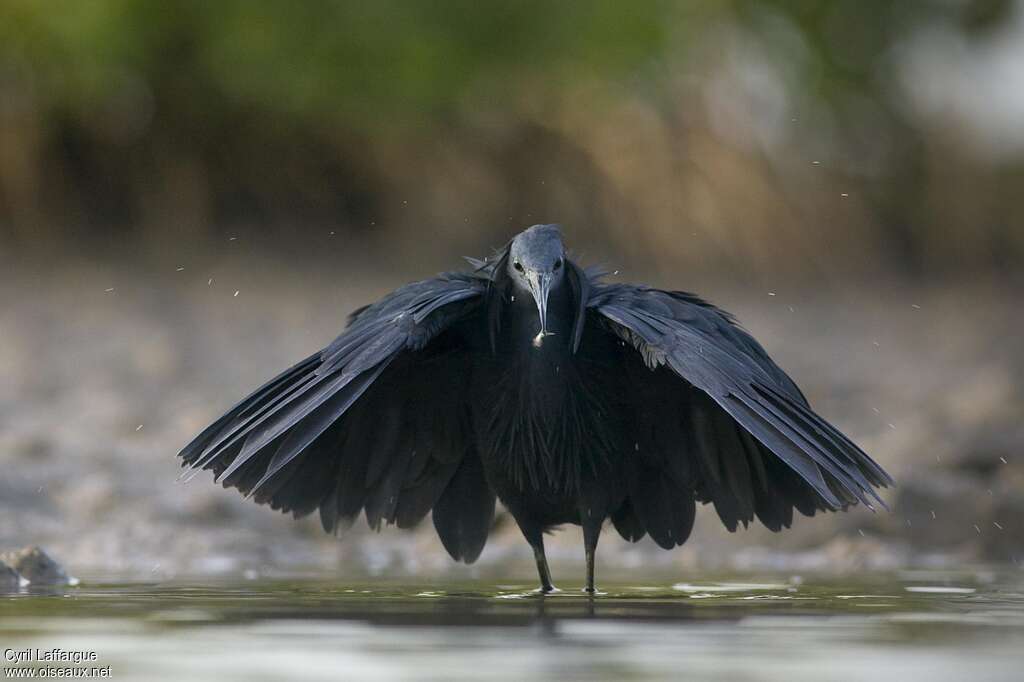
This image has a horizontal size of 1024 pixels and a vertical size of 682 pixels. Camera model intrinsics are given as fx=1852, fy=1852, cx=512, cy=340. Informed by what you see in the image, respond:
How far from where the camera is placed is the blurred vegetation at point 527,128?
13.7 metres

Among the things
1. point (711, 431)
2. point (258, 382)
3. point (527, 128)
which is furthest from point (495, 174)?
point (711, 431)

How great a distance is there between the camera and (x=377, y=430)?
6.16 m

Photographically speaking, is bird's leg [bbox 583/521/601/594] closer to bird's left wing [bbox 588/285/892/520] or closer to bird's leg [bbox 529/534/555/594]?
bird's leg [bbox 529/534/555/594]

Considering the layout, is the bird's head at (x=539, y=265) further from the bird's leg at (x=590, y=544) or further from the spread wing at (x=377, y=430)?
the bird's leg at (x=590, y=544)

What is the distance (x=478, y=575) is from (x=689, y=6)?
9.27 meters

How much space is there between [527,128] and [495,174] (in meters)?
0.48

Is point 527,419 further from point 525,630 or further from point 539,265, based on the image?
point 525,630

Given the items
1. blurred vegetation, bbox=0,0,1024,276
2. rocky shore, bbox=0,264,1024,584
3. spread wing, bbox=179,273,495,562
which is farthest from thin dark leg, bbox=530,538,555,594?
blurred vegetation, bbox=0,0,1024,276

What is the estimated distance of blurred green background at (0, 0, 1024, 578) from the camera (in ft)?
41.2

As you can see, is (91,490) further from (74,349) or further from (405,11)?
(405,11)

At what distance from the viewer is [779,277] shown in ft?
51.2

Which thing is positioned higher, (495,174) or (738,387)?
(495,174)

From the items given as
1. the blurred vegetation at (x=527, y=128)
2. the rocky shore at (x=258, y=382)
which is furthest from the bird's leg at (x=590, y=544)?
the blurred vegetation at (x=527, y=128)

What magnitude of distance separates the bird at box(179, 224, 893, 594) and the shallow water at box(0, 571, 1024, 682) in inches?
12.1
